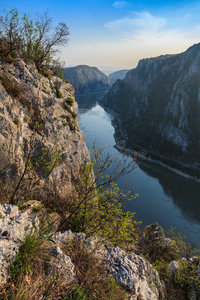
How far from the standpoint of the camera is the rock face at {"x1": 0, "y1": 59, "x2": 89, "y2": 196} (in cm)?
1109

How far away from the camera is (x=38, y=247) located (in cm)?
495

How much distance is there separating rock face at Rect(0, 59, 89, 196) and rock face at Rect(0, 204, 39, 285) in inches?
113

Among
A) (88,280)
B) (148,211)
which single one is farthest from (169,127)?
(88,280)

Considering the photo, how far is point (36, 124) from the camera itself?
37.1ft

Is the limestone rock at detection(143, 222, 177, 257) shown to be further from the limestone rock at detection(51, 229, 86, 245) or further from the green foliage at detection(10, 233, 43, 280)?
the green foliage at detection(10, 233, 43, 280)

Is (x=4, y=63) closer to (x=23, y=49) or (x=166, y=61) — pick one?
(x=23, y=49)

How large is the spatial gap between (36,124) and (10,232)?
767 cm

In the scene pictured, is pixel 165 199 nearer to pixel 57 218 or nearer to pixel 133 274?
pixel 133 274

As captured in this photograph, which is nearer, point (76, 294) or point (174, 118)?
point (76, 294)

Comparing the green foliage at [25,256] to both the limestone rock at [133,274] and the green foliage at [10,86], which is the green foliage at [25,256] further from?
the green foliage at [10,86]

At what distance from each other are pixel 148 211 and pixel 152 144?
234 ft

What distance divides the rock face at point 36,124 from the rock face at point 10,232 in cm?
286

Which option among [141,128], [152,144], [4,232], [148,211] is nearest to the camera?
[4,232]

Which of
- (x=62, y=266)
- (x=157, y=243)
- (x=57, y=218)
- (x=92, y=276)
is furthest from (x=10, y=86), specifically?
(x=157, y=243)
